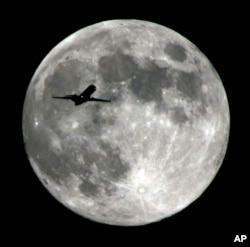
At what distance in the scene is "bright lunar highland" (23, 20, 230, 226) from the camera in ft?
20.7

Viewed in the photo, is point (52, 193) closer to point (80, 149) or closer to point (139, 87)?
point (80, 149)

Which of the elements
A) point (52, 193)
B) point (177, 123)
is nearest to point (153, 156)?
point (177, 123)

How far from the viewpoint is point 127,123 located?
6238mm

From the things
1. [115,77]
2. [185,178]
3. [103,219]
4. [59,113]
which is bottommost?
[103,219]

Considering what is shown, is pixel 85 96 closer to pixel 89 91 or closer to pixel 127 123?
pixel 89 91

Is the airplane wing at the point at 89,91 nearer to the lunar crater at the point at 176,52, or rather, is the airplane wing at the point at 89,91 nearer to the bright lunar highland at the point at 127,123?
the bright lunar highland at the point at 127,123

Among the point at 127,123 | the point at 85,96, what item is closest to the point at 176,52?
the point at 127,123

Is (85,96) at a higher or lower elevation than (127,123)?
higher

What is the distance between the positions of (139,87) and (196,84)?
837mm

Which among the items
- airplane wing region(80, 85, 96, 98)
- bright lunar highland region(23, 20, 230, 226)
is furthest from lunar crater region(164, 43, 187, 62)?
airplane wing region(80, 85, 96, 98)

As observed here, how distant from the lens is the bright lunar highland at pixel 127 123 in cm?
Answer: 630

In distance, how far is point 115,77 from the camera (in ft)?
20.8

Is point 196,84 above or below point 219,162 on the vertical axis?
above

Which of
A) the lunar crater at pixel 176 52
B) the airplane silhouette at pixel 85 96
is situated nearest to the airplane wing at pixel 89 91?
the airplane silhouette at pixel 85 96
